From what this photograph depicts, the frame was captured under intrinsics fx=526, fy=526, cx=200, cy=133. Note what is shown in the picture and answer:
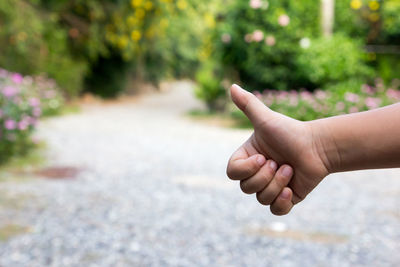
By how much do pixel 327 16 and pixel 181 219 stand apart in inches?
292

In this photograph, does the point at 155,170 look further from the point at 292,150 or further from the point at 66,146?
the point at 292,150

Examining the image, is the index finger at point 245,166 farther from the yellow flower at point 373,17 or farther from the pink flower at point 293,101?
the yellow flower at point 373,17

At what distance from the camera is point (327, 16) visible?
10625 mm

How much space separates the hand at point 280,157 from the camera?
1.34m

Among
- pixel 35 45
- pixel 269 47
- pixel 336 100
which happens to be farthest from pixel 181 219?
pixel 35 45

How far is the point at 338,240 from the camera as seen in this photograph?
157 inches

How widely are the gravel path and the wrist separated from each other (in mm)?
2344

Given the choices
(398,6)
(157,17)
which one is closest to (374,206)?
(398,6)

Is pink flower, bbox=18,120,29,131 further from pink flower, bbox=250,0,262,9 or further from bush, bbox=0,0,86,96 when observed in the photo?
pink flower, bbox=250,0,262,9

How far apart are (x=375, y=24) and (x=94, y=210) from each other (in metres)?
8.20

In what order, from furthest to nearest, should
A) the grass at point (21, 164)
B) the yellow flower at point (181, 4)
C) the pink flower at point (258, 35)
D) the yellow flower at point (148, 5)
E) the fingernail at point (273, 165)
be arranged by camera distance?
1. the yellow flower at point (181, 4)
2. the yellow flower at point (148, 5)
3. the pink flower at point (258, 35)
4. the grass at point (21, 164)
5. the fingernail at point (273, 165)

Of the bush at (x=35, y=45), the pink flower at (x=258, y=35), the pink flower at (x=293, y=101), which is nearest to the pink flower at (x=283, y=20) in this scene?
the pink flower at (x=258, y=35)

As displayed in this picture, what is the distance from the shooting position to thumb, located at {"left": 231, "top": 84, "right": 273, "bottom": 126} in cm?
133

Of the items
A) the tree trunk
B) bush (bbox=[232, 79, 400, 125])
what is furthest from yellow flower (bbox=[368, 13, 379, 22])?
bush (bbox=[232, 79, 400, 125])
